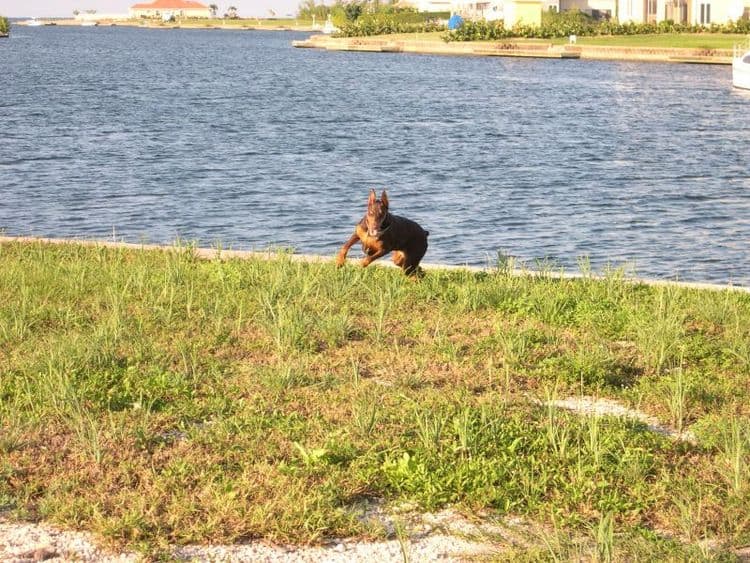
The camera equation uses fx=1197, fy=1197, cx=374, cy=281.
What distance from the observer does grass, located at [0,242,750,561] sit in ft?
18.6

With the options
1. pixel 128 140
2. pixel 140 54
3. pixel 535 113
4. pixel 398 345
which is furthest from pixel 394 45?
pixel 398 345

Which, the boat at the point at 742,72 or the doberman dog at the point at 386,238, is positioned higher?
the boat at the point at 742,72

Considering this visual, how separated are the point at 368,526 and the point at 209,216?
59.2 feet

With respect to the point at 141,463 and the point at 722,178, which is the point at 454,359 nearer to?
the point at 141,463

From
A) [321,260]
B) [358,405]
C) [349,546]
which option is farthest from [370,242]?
[349,546]

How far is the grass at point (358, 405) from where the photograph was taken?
18.6 ft

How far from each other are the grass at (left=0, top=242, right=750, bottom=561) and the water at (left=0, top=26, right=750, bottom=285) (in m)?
4.48

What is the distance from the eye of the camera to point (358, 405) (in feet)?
22.8

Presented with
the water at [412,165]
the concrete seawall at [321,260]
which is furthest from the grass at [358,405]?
the water at [412,165]

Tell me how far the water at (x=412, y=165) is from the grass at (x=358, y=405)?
448cm

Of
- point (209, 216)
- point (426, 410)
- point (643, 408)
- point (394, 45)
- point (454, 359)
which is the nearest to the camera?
point (426, 410)

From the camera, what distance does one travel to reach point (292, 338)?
27.8 ft

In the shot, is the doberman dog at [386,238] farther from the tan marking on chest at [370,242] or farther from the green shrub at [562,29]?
the green shrub at [562,29]

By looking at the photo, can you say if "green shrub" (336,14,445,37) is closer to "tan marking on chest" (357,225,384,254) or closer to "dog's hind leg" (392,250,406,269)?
"dog's hind leg" (392,250,406,269)
